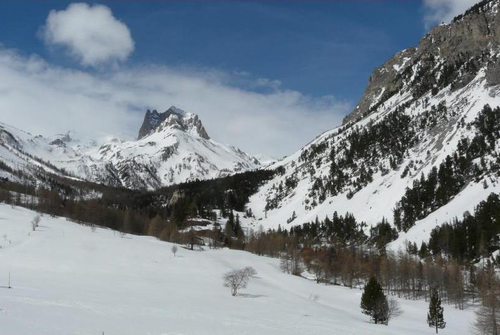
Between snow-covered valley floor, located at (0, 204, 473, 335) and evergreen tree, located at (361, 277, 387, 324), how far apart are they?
73.5 inches

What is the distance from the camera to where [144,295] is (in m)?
54.5

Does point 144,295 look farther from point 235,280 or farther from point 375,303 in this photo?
point 375,303

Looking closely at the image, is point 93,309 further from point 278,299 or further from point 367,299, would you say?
point 367,299

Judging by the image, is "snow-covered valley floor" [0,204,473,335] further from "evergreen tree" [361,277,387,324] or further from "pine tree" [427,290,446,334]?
"evergreen tree" [361,277,387,324]

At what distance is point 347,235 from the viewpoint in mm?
172750

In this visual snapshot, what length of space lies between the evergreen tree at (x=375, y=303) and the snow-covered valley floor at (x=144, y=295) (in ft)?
6.13

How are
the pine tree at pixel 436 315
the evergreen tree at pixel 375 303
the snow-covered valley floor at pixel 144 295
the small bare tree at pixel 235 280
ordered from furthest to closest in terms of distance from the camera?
the small bare tree at pixel 235 280 < the pine tree at pixel 436 315 < the evergreen tree at pixel 375 303 < the snow-covered valley floor at pixel 144 295

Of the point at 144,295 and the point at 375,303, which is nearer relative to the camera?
the point at 144,295

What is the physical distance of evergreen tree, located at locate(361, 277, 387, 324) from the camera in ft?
203

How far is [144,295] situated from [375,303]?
1482 inches

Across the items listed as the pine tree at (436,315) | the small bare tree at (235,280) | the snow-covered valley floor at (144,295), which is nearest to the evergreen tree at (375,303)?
the snow-covered valley floor at (144,295)

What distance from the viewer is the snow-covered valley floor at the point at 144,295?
3247cm

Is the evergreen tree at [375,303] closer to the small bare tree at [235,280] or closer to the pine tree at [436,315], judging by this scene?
the pine tree at [436,315]

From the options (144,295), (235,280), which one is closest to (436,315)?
(235,280)
